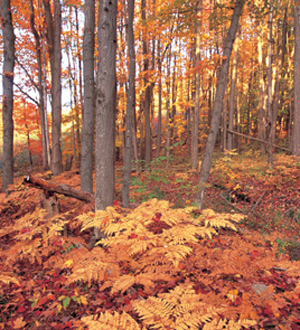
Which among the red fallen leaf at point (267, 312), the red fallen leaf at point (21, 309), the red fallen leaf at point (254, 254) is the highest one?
the red fallen leaf at point (267, 312)

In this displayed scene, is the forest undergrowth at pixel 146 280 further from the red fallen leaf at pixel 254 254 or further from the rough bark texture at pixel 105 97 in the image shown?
the rough bark texture at pixel 105 97

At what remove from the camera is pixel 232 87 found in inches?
523

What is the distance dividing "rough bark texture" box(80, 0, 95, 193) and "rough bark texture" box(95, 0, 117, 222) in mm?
2114

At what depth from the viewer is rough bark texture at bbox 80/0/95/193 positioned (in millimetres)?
5500

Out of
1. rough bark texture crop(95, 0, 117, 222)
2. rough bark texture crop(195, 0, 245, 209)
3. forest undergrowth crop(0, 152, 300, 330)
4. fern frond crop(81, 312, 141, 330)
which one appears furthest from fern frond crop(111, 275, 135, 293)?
rough bark texture crop(195, 0, 245, 209)

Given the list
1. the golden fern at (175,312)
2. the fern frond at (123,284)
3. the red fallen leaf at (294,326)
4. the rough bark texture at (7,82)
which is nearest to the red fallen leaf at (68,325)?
the fern frond at (123,284)

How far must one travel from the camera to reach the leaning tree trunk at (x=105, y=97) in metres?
3.59

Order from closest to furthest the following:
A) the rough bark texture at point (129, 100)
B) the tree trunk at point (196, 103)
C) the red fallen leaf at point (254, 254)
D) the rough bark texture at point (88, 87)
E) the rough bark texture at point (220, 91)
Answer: the red fallen leaf at point (254, 254) < the rough bark texture at point (129, 100) < the rough bark texture at point (88, 87) < the rough bark texture at point (220, 91) < the tree trunk at point (196, 103)

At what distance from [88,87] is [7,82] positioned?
134 inches

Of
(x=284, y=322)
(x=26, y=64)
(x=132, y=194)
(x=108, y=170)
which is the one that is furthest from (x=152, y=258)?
(x=26, y=64)

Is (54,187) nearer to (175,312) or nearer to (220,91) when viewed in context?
(175,312)

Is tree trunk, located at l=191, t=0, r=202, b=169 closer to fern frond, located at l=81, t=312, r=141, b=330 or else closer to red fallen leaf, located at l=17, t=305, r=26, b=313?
red fallen leaf, located at l=17, t=305, r=26, b=313

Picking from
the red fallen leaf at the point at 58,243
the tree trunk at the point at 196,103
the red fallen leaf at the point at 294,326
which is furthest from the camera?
the tree trunk at the point at 196,103

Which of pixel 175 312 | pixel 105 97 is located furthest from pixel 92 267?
pixel 105 97
